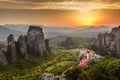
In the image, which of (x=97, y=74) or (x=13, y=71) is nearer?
(x=97, y=74)

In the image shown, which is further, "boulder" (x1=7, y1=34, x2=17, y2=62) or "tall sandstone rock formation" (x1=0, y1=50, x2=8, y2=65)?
"boulder" (x1=7, y1=34, x2=17, y2=62)

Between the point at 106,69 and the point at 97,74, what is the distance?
24.7ft

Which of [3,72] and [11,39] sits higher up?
[11,39]

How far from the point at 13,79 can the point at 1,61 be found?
34.3 metres

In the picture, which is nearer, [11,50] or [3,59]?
[3,59]

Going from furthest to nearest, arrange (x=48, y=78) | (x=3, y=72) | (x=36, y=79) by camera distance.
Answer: (x=3, y=72) → (x=36, y=79) → (x=48, y=78)

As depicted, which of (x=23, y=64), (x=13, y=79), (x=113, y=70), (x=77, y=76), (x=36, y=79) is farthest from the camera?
(x=23, y=64)

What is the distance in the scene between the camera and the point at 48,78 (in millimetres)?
90625

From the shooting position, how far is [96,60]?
11325 centimetres

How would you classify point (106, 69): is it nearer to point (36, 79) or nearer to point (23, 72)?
point (36, 79)

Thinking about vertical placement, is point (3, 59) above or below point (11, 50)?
below

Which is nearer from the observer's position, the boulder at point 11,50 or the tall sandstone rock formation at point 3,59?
the tall sandstone rock formation at point 3,59

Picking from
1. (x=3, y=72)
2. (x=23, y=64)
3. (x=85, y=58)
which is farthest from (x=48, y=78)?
(x=23, y=64)

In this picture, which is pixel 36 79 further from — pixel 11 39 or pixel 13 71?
pixel 11 39
